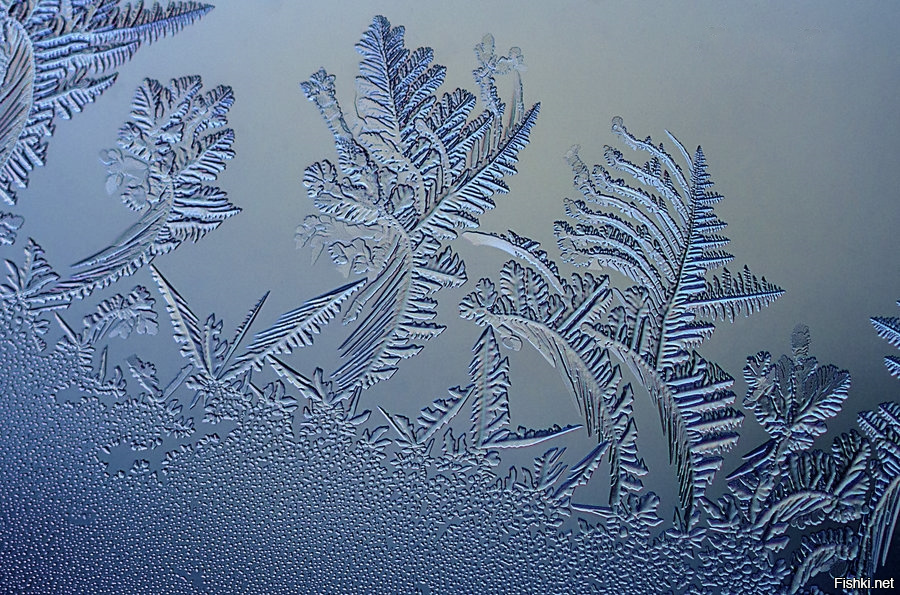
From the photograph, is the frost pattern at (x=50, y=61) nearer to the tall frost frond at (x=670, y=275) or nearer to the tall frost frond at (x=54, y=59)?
the tall frost frond at (x=54, y=59)

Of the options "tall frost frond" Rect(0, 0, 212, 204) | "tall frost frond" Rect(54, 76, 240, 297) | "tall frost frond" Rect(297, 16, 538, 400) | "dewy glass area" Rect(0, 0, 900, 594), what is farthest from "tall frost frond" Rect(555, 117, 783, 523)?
"tall frost frond" Rect(0, 0, 212, 204)

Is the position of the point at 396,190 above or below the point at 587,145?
below

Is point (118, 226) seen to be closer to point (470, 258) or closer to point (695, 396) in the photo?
point (470, 258)

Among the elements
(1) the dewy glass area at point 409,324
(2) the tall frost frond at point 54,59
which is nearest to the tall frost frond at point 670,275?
(1) the dewy glass area at point 409,324

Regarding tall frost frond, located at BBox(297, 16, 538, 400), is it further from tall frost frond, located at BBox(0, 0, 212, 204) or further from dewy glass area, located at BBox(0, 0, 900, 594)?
tall frost frond, located at BBox(0, 0, 212, 204)

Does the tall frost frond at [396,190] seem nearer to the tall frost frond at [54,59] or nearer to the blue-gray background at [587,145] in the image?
the blue-gray background at [587,145]

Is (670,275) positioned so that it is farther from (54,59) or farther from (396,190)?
(54,59)

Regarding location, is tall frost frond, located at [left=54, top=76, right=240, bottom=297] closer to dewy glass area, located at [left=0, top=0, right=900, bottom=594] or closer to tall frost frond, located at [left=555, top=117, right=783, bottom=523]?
dewy glass area, located at [left=0, top=0, right=900, bottom=594]

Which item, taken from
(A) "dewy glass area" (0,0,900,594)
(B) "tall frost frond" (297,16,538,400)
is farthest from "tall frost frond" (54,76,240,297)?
(B) "tall frost frond" (297,16,538,400)

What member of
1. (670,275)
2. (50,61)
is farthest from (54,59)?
(670,275)
